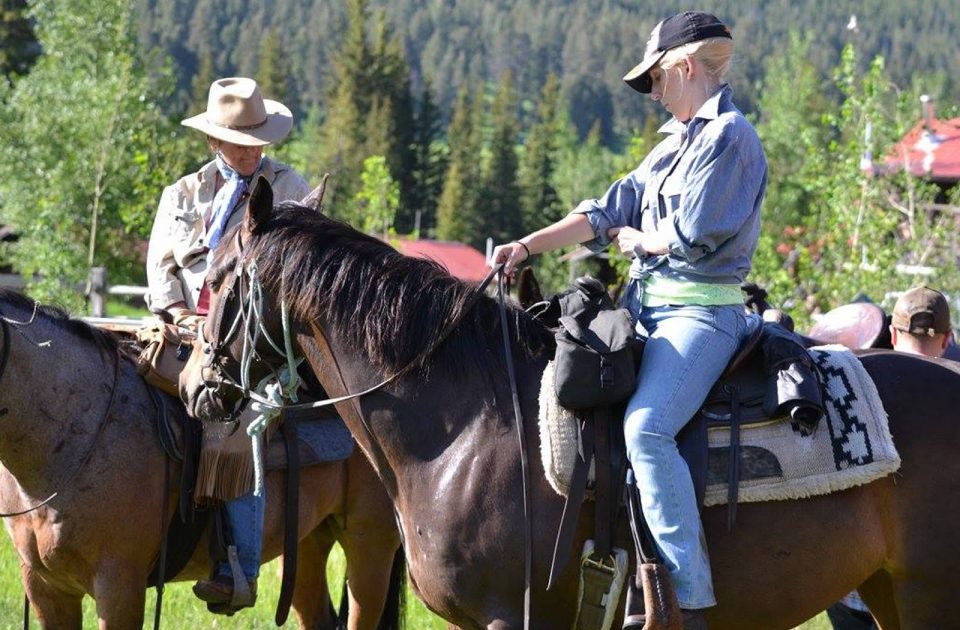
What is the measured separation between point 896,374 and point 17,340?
3.55m

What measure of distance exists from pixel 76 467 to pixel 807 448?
3049 mm

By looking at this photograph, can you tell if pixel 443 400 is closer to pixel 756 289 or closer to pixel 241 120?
pixel 241 120

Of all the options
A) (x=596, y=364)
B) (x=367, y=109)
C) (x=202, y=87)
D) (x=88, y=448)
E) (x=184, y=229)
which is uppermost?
(x=184, y=229)

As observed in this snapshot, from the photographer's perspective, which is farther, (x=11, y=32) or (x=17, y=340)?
(x=11, y=32)

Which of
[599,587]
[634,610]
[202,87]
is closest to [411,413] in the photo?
[599,587]

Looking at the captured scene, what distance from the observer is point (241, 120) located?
18.6ft

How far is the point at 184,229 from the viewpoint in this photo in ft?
18.8

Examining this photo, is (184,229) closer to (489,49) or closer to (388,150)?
(388,150)

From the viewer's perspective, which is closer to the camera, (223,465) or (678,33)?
(678,33)

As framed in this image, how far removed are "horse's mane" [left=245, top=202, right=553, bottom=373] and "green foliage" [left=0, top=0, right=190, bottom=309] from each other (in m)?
22.7

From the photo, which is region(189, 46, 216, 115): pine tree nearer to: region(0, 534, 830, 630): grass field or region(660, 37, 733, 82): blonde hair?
region(0, 534, 830, 630): grass field

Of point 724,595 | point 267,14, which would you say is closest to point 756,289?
point 724,595

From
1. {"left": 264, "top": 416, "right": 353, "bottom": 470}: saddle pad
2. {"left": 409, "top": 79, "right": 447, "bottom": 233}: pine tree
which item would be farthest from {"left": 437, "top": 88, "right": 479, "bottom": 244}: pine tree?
{"left": 264, "top": 416, "right": 353, "bottom": 470}: saddle pad

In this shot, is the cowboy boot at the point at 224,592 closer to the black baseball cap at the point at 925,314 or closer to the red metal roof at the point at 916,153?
the black baseball cap at the point at 925,314
